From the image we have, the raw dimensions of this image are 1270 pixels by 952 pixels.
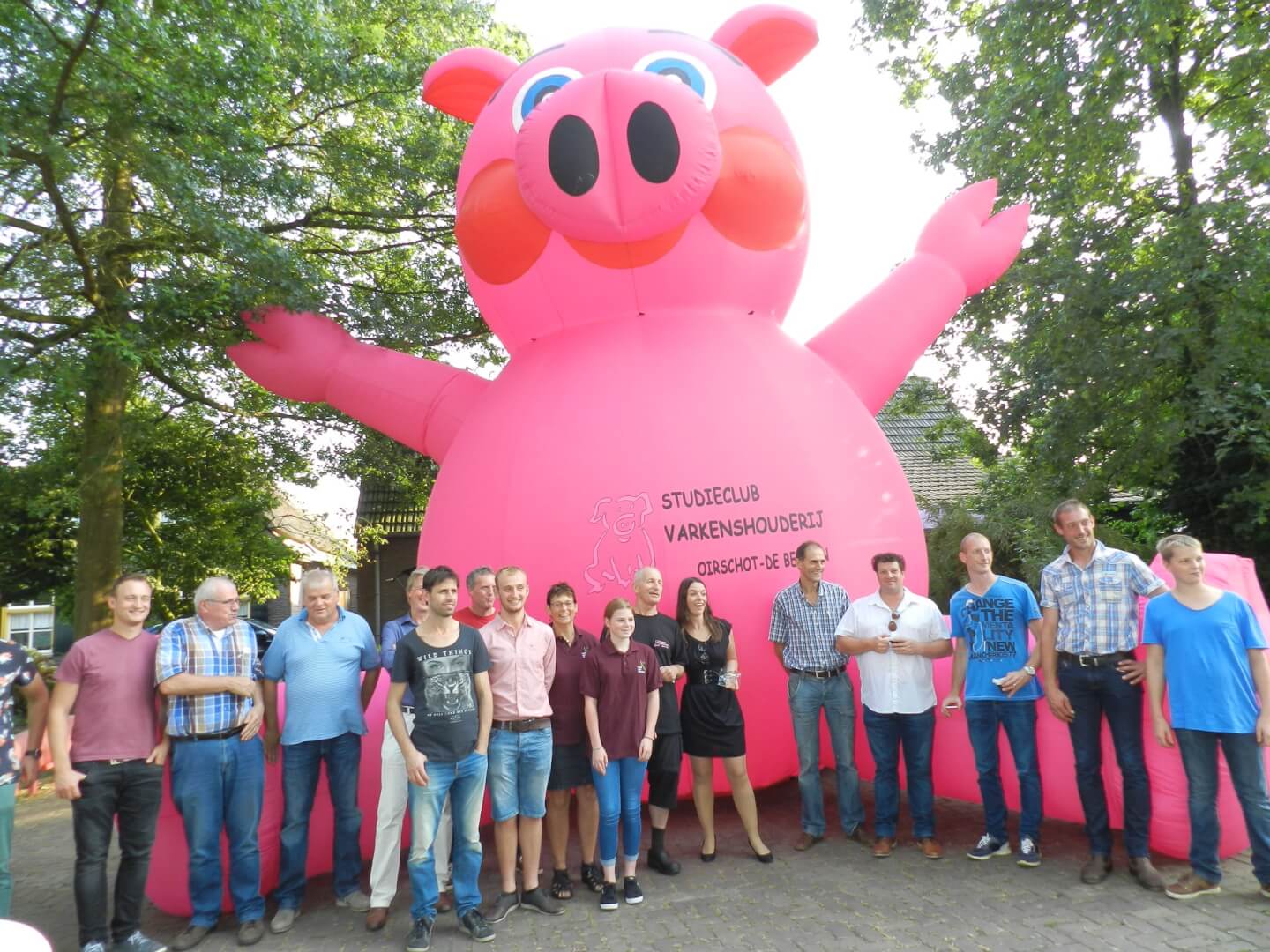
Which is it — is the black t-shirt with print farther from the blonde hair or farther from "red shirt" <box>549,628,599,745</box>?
the blonde hair

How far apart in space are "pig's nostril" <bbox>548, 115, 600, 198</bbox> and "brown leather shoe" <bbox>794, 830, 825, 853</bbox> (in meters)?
3.80

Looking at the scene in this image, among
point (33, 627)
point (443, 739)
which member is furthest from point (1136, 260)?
point (33, 627)

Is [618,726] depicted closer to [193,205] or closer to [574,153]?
[574,153]

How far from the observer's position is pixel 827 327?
236 inches

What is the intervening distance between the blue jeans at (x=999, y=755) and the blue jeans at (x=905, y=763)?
0.80ft

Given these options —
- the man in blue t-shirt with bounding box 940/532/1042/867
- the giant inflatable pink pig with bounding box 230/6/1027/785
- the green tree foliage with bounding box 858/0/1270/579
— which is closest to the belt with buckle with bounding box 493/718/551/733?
the giant inflatable pink pig with bounding box 230/6/1027/785

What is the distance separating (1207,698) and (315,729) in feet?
13.5

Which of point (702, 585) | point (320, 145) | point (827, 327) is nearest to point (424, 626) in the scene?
point (702, 585)

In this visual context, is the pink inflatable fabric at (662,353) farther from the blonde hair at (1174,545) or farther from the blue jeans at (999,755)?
the blonde hair at (1174,545)

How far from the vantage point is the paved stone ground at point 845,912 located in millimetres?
3795

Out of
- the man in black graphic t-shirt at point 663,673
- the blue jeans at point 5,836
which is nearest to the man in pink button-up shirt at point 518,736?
the man in black graphic t-shirt at point 663,673

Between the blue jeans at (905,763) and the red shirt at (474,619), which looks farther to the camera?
the blue jeans at (905,763)

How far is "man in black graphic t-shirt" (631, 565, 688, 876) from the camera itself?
14.9 ft

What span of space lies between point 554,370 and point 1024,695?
314 cm
